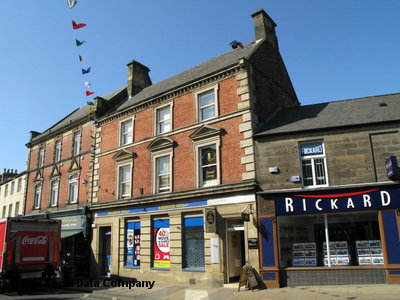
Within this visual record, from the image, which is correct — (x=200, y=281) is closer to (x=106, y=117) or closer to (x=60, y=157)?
(x=106, y=117)

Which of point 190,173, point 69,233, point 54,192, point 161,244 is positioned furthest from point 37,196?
point 190,173

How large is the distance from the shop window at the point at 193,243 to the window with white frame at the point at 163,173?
220 centimetres

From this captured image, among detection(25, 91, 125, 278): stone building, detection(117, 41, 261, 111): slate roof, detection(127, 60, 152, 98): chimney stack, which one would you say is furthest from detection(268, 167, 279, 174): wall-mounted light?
detection(127, 60, 152, 98): chimney stack

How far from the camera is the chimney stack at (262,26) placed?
63.2 feet

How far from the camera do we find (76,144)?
2358 centimetres

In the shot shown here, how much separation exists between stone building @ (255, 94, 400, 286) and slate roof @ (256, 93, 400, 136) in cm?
4

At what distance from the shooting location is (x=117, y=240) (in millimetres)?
18406

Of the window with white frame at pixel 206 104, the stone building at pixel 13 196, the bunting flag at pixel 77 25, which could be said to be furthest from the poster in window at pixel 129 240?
the stone building at pixel 13 196

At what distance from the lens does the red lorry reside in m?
14.0

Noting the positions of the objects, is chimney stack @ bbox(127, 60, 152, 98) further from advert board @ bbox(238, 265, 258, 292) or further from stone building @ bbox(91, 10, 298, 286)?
advert board @ bbox(238, 265, 258, 292)

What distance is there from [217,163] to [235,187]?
1.65 meters

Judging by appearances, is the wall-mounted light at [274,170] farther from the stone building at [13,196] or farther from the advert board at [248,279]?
the stone building at [13,196]

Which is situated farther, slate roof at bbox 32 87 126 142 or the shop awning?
slate roof at bbox 32 87 126 142

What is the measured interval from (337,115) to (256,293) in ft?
26.1
